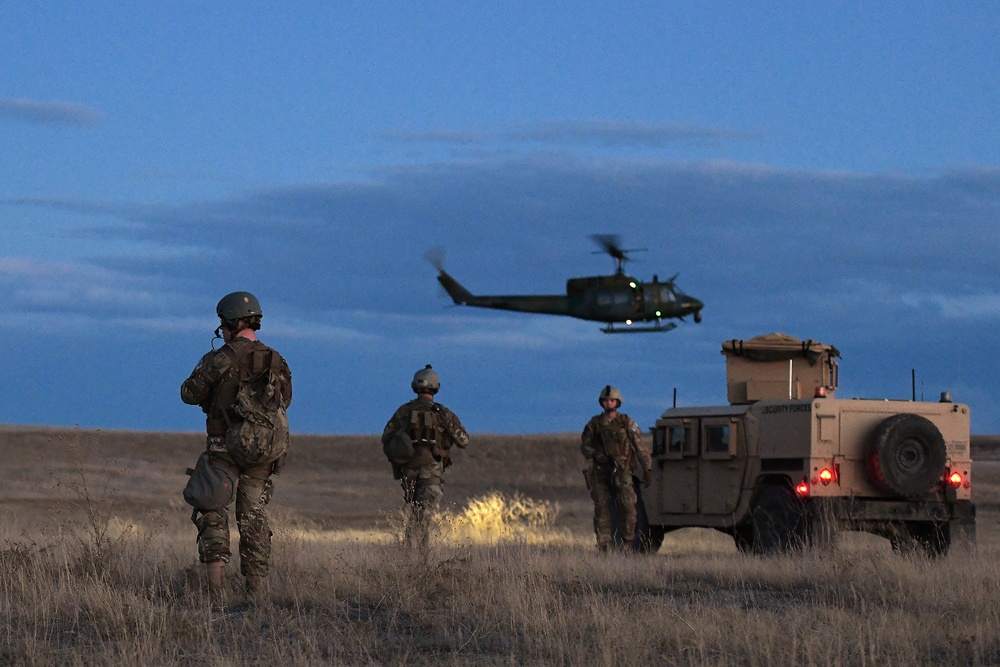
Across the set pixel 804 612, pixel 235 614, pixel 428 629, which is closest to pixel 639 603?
→ pixel 804 612

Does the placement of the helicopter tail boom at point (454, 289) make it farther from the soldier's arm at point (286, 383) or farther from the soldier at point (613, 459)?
the soldier's arm at point (286, 383)

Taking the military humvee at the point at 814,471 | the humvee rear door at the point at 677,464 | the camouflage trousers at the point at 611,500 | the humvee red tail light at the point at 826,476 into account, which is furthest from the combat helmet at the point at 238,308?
the humvee rear door at the point at 677,464

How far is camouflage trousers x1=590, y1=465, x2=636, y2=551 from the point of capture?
16203 mm

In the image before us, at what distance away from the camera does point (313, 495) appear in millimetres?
42188

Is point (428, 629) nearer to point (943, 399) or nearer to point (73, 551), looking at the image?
point (73, 551)

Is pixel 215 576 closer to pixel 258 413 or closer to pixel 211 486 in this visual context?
pixel 211 486

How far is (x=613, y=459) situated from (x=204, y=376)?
7834 millimetres

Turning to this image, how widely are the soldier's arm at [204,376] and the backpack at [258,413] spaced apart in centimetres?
12

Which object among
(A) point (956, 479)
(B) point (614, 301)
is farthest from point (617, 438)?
(B) point (614, 301)

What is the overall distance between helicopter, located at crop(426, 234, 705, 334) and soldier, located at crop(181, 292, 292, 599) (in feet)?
106

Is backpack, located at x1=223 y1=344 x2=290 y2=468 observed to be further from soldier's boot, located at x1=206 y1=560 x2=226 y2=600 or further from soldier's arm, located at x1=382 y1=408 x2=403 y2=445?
soldier's arm, located at x1=382 y1=408 x2=403 y2=445

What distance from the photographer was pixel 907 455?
49.0 feet

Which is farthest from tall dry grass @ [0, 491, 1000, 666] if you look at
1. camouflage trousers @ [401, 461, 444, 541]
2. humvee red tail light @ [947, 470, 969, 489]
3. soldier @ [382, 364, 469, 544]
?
humvee red tail light @ [947, 470, 969, 489]

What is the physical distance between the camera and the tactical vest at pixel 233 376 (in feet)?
30.1
